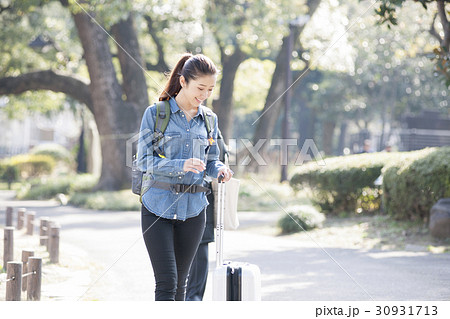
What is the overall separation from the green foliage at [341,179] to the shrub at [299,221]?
138 centimetres

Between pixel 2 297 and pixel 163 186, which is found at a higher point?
pixel 163 186

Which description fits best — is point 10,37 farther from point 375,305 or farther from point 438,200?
point 375,305

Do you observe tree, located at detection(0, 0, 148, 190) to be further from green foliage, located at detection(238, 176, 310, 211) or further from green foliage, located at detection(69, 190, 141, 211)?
green foliage, located at detection(238, 176, 310, 211)

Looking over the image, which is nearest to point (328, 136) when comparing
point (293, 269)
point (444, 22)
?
point (444, 22)

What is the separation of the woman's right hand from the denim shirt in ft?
0.15

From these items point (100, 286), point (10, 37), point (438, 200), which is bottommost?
point (100, 286)

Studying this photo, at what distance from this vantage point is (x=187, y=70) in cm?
400

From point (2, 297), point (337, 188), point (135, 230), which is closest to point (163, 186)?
point (2, 297)

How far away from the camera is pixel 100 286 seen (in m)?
6.88

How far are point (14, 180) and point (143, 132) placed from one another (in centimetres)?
2827

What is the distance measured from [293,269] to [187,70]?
14.4 feet

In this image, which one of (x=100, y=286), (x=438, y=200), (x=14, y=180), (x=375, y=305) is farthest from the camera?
(x=14, y=180)

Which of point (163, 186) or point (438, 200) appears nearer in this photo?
point (163, 186)

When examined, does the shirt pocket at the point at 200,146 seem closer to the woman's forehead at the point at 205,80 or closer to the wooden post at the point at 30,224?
the woman's forehead at the point at 205,80
